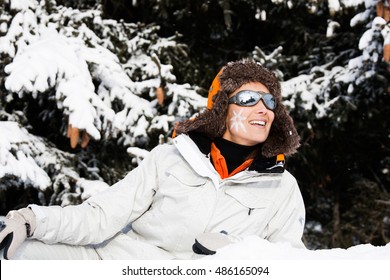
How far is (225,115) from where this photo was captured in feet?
10.3

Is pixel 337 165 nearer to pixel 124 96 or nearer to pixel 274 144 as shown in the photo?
pixel 124 96

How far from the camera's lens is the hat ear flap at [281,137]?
10.0 ft

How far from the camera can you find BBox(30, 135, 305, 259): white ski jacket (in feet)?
9.11

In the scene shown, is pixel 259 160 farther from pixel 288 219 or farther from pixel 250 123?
pixel 288 219

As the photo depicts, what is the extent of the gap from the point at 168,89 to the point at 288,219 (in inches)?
104

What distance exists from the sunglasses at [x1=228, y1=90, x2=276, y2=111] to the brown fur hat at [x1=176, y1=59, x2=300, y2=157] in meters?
0.07

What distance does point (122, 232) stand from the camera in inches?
118

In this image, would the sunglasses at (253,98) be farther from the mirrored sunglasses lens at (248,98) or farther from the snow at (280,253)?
the snow at (280,253)

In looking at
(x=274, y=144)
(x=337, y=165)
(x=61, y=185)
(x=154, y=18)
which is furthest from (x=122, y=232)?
(x=337, y=165)

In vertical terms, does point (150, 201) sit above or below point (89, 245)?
above

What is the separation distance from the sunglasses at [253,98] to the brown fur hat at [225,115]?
7cm

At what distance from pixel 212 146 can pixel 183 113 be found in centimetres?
213

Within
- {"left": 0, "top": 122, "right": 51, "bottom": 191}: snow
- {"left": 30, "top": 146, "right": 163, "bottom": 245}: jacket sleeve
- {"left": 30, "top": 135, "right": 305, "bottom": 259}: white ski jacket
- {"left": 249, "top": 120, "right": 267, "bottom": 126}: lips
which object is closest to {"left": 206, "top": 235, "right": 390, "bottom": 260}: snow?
{"left": 30, "top": 135, "right": 305, "bottom": 259}: white ski jacket

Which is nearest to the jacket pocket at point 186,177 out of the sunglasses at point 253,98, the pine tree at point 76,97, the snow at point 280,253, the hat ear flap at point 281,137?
the hat ear flap at point 281,137
